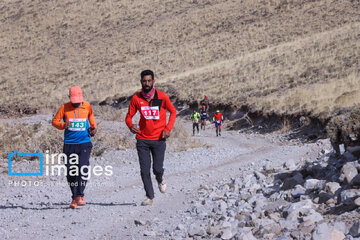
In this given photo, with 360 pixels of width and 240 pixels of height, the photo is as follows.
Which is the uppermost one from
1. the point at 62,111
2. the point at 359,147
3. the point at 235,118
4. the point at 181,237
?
the point at 62,111

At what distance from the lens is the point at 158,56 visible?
57312 mm

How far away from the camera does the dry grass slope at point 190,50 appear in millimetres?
30641

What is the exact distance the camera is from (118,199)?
8.74 m

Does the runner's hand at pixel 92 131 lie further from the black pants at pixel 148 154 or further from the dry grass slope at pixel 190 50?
the dry grass slope at pixel 190 50

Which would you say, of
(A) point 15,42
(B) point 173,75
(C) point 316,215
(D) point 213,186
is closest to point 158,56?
(B) point 173,75

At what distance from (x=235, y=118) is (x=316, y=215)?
21.1 m

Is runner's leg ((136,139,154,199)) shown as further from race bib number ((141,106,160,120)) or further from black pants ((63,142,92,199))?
black pants ((63,142,92,199))

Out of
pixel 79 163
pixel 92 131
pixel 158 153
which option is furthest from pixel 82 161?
pixel 158 153

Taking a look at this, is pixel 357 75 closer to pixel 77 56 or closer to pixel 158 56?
pixel 158 56

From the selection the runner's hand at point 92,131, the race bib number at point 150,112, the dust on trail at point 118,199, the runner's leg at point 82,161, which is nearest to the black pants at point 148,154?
the race bib number at point 150,112

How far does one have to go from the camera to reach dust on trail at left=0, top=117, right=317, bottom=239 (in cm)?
679

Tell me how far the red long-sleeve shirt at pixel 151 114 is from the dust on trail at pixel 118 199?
1161 millimetres

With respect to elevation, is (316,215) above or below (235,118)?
above

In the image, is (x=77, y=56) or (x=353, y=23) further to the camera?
(x=77, y=56)
